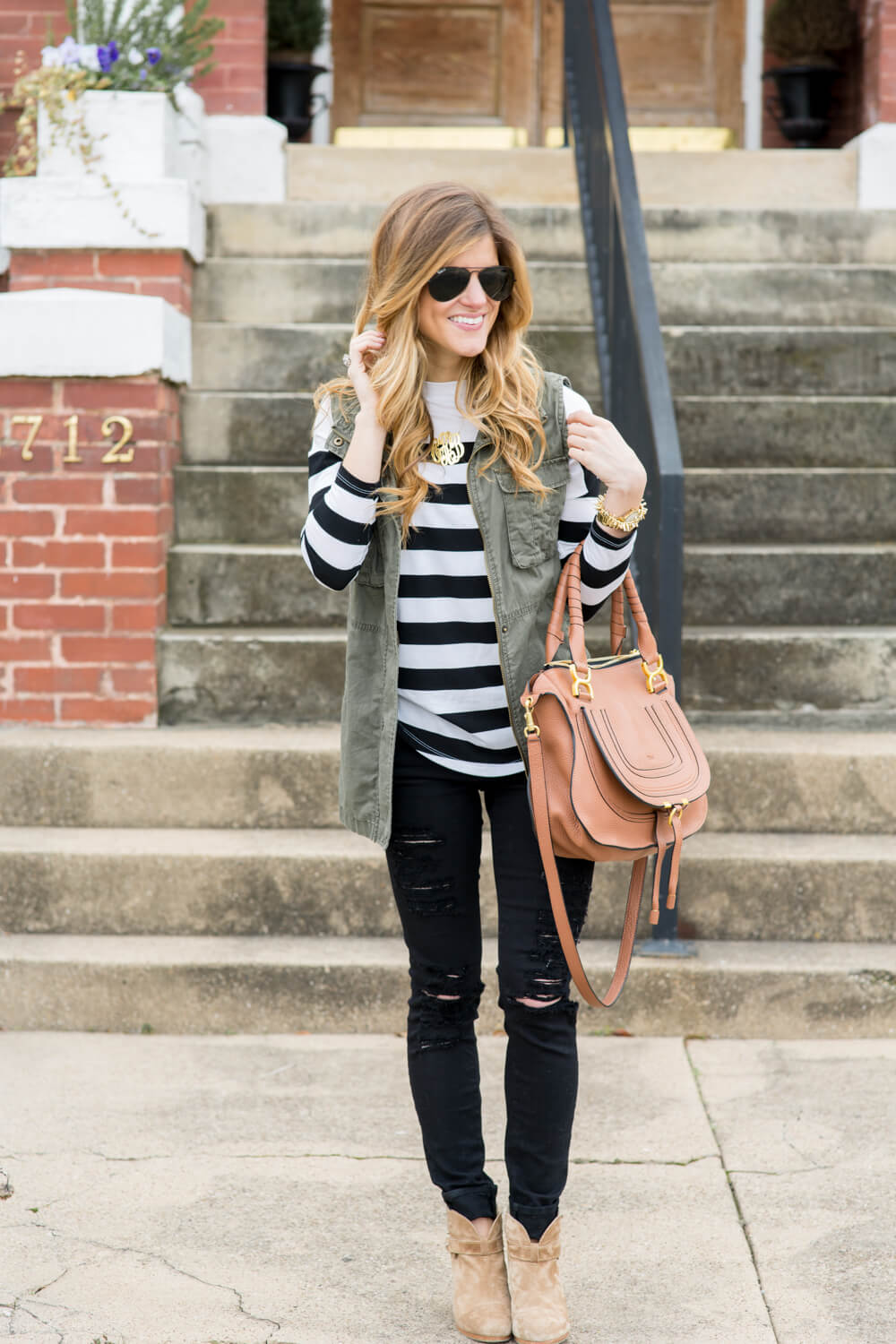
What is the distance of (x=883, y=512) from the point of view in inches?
194

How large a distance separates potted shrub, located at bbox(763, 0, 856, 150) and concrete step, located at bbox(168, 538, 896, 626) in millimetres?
3481

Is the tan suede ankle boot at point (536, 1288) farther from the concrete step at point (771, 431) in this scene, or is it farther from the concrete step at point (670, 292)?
the concrete step at point (670, 292)

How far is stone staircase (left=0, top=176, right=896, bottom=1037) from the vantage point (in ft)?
12.1

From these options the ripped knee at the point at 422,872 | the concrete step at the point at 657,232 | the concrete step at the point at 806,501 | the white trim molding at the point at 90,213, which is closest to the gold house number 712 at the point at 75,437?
the white trim molding at the point at 90,213

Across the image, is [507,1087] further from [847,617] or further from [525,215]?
[525,215]

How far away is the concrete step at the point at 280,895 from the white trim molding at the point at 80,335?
1.49m

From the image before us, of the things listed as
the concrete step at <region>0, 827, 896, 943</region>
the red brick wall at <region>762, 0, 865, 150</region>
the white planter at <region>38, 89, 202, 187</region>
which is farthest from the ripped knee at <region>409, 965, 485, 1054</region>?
the red brick wall at <region>762, 0, 865, 150</region>

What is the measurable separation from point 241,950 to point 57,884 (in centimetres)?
56

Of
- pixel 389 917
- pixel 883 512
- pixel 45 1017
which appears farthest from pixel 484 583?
pixel 883 512

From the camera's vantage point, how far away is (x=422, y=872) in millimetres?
2383

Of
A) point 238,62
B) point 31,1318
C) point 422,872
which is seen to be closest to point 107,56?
point 238,62

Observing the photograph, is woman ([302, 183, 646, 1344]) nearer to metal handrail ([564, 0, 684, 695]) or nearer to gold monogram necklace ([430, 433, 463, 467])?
gold monogram necklace ([430, 433, 463, 467])

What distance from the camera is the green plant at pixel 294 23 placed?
23.1ft

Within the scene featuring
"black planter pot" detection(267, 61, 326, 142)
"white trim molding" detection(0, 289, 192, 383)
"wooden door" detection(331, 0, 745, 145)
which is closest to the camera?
"white trim molding" detection(0, 289, 192, 383)
